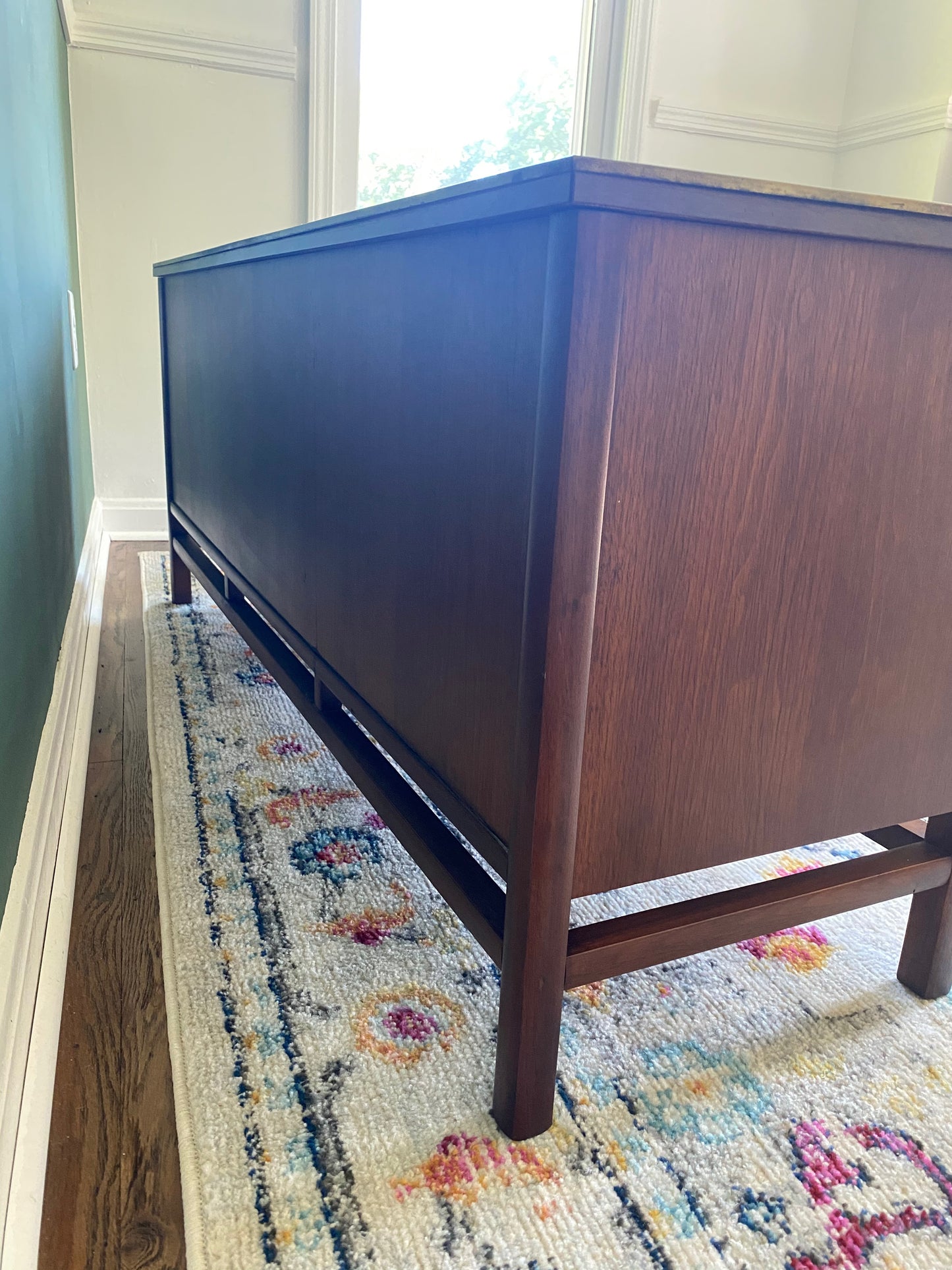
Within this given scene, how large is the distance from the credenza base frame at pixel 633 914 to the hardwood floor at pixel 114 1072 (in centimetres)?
28

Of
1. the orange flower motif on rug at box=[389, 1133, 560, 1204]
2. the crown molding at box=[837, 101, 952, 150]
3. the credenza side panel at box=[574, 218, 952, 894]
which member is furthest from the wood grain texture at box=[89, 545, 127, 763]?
the crown molding at box=[837, 101, 952, 150]

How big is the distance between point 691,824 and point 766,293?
0.42 m

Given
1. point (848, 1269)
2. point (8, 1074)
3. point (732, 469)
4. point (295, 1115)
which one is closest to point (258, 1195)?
point (295, 1115)

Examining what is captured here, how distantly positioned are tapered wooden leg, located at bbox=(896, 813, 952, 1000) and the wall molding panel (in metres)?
3.07

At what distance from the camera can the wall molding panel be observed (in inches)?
127

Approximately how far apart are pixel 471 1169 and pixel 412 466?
1.92 feet

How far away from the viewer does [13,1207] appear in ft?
2.08

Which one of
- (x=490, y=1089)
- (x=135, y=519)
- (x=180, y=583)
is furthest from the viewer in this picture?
(x=135, y=519)

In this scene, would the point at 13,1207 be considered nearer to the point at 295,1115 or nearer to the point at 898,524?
the point at 295,1115

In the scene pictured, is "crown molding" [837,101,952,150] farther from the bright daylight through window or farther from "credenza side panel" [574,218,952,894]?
"credenza side panel" [574,218,952,894]

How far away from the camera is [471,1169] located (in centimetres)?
73

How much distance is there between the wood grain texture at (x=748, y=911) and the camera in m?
0.77

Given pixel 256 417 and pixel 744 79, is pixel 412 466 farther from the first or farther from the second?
pixel 744 79

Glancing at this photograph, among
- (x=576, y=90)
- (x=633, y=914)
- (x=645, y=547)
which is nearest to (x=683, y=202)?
(x=645, y=547)
